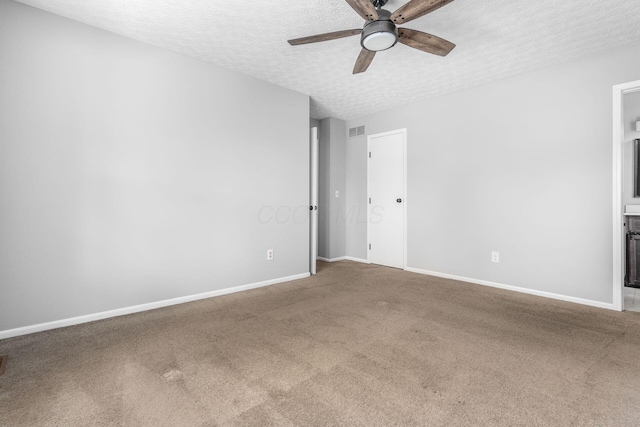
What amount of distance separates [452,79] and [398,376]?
130 inches

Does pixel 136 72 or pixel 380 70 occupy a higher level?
pixel 380 70

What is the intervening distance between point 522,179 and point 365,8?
2.68m

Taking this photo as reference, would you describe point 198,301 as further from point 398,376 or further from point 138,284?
point 398,376

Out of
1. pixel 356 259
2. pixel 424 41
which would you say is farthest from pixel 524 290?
pixel 424 41

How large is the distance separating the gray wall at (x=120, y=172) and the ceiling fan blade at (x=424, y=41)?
1.93 m

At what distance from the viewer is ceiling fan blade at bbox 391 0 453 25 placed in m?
1.75

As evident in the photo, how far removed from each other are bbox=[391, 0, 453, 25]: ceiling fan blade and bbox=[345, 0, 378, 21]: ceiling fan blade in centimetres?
14

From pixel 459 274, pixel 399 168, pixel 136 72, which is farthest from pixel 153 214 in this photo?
pixel 459 274

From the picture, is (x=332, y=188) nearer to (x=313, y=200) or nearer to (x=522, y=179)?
(x=313, y=200)

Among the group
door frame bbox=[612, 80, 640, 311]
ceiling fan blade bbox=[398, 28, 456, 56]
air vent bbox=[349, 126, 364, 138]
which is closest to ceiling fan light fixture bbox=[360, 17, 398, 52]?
ceiling fan blade bbox=[398, 28, 456, 56]

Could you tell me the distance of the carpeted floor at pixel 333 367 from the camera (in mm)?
1358

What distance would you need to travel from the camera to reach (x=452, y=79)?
345 centimetres

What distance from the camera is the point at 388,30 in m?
1.94

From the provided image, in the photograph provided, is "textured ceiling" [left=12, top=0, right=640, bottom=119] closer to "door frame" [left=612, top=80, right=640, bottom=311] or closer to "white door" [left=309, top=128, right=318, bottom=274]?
"door frame" [left=612, top=80, right=640, bottom=311]
